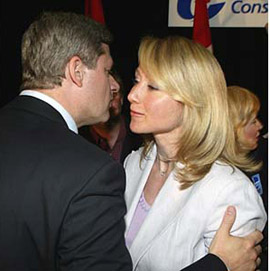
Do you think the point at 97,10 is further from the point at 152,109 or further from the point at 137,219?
the point at 137,219

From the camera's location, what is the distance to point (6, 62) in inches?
165

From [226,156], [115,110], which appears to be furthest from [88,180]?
[115,110]

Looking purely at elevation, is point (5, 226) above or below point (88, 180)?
below

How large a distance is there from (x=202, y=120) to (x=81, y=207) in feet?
2.15

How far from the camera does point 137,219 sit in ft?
5.65

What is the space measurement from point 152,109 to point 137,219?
1.28 ft

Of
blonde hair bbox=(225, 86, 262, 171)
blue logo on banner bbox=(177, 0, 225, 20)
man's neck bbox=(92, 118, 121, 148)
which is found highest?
blue logo on banner bbox=(177, 0, 225, 20)

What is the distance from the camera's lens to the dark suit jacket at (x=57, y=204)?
1.18m

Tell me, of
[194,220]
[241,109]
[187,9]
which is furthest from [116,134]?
[187,9]

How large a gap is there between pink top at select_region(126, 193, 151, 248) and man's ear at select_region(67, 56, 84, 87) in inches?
21.5

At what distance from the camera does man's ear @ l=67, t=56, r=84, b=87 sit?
1.40 metres

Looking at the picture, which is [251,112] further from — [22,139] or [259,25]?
[22,139]

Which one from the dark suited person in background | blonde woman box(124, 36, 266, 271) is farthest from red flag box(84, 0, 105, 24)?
blonde woman box(124, 36, 266, 271)

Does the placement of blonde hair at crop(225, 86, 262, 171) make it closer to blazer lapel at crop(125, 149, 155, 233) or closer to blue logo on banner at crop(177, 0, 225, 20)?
blazer lapel at crop(125, 149, 155, 233)
